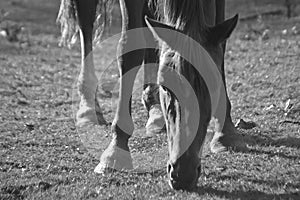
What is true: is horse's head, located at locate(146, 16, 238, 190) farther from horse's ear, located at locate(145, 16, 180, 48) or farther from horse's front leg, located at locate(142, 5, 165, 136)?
horse's front leg, located at locate(142, 5, 165, 136)

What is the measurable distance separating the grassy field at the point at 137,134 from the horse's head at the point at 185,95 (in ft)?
1.19

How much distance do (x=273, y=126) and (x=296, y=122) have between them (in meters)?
0.25

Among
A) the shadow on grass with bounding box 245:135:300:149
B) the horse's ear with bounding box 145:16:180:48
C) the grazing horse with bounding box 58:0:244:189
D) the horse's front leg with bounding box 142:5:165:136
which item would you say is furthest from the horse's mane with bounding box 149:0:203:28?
the shadow on grass with bounding box 245:135:300:149

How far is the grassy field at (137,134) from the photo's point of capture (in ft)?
14.0

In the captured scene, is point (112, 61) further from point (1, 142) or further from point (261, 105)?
point (1, 142)

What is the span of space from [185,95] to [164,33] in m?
0.47

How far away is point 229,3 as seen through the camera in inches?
629

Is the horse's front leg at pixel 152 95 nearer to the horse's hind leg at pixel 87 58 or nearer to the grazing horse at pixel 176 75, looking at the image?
the horse's hind leg at pixel 87 58

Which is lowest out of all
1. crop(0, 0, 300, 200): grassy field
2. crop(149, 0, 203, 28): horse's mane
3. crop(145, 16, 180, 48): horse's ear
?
crop(0, 0, 300, 200): grassy field

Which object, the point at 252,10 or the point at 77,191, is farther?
the point at 252,10

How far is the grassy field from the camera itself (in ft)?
14.0

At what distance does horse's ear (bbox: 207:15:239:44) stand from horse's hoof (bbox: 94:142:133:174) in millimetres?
1353

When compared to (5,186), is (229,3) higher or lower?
higher

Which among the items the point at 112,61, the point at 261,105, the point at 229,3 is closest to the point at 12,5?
the point at 229,3
